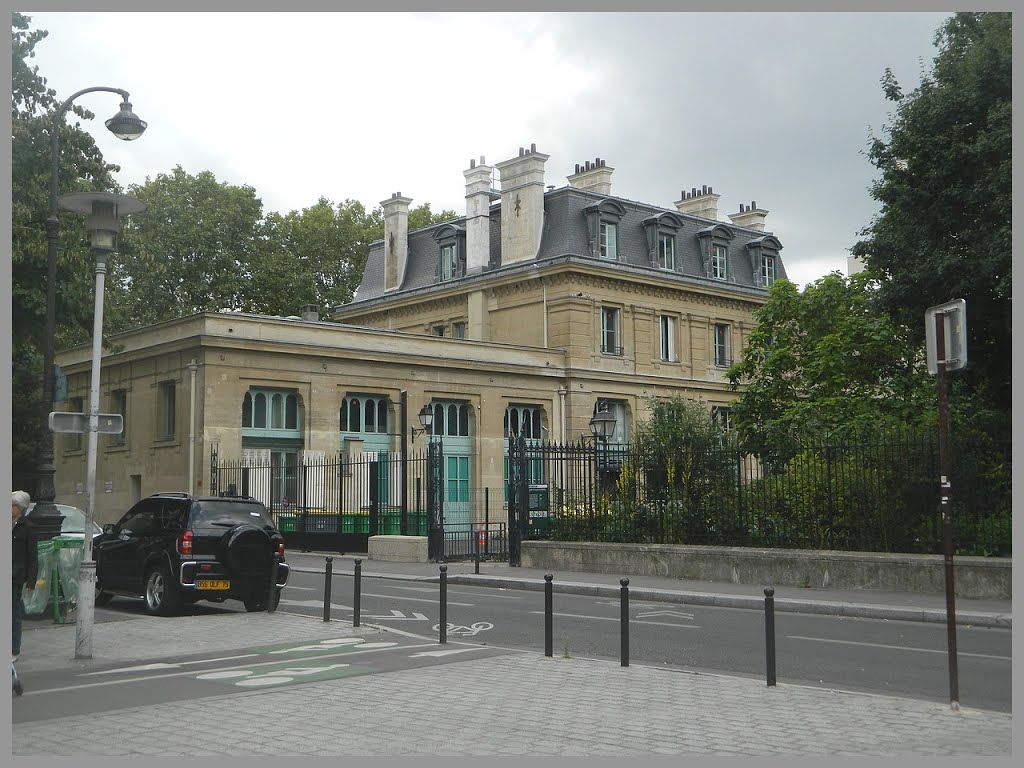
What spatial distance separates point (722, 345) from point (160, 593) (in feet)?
133

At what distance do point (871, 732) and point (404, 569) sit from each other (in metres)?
19.1

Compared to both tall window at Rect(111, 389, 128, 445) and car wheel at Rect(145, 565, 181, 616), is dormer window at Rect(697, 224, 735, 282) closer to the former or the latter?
tall window at Rect(111, 389, 128, 445)

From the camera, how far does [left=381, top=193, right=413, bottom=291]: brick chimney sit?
54.5 metres

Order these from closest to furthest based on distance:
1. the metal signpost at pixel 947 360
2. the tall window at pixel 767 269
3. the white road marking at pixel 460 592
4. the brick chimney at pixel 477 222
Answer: the metal signpost at pixel 947 360
the white road marking at pixel 460 592
the brick chimney at pixel 477 222
the tall window at pixel 767 269

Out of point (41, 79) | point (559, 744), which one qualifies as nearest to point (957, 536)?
point (559, 744)

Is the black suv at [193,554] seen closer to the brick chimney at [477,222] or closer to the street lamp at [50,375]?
the street lamp at [50,375]

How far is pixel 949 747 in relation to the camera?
722 cm

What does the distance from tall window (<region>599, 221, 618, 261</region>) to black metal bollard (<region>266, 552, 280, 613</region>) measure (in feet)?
111

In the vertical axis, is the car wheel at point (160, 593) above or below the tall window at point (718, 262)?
below

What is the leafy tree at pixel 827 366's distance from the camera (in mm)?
31297

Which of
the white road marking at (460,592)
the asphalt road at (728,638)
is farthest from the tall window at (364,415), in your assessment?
the asphalt road at (728,638)

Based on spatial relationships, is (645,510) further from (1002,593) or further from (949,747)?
(949,747)

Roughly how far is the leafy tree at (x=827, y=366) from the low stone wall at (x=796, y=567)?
8167 mm

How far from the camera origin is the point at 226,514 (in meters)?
16.5
